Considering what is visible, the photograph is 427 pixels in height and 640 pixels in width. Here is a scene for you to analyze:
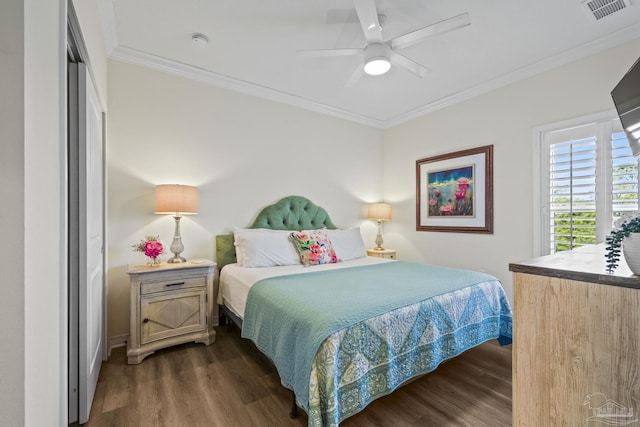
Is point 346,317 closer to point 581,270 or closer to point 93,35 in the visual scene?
point 581,270

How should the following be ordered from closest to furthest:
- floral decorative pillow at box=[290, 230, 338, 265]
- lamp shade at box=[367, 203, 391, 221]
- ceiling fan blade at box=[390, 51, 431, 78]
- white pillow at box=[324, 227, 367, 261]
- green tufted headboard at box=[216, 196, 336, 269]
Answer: ceiling fan blade at box=[390, 51, 431, 78]
floral decorative pillow at box=[290, 230, 338, 265]
green tufted headboard at box=[216, 196, 336, 269]
white pillow at box=[324, 227, 367, 261]
lamp shade at box=[367, 203, 391, 221]

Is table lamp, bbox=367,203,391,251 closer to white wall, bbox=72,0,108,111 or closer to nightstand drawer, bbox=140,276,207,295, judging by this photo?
nightstand drawer, bbox=140,276,207,295

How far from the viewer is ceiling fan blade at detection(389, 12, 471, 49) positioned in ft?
5.83

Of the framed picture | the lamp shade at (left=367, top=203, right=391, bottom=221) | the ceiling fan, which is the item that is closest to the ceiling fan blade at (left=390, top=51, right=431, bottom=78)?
the ceiling fan

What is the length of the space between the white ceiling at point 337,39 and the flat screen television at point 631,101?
965 millimetres

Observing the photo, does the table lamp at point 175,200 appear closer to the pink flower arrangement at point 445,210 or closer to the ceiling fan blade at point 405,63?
the ceiling fan blade at point 405,63

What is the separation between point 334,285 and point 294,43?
2.12m

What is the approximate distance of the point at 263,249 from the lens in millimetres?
2854

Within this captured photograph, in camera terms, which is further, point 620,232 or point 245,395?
point 245,395

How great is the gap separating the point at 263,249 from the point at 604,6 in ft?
10.9

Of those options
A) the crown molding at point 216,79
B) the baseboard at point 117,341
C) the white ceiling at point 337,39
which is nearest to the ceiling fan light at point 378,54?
the white ceiling at point 337,39

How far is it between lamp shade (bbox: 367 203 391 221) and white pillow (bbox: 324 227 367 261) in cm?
74

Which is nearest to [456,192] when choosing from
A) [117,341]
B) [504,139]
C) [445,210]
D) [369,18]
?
[445,210]

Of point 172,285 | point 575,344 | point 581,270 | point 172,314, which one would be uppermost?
point 581,270
